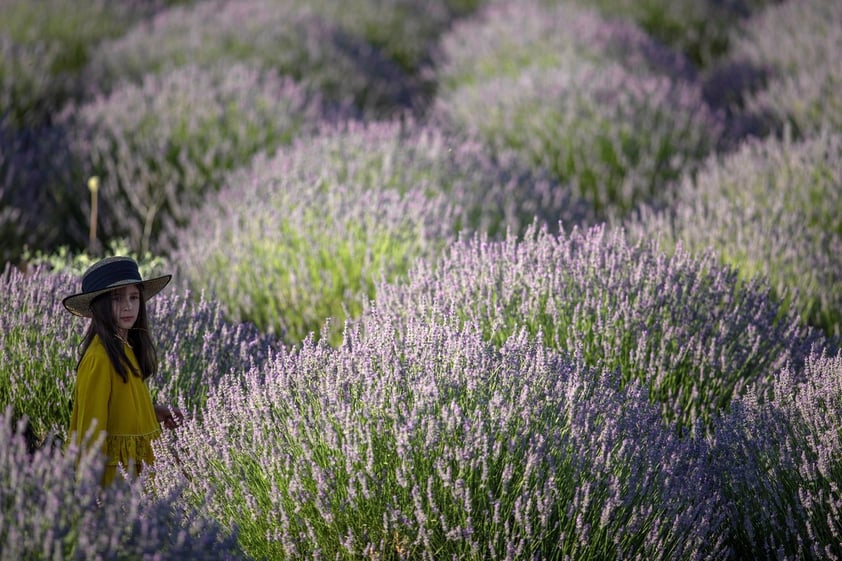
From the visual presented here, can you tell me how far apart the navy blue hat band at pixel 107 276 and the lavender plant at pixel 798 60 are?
4.88 metres

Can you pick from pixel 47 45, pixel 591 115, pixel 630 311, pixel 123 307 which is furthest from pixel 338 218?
pixel 47 45

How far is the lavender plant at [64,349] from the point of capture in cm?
271

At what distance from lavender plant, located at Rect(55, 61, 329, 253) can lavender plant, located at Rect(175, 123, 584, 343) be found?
0.39 m

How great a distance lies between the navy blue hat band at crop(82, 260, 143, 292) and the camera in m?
2.39

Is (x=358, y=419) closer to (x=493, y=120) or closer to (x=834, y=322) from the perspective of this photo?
(x=834, y=322)

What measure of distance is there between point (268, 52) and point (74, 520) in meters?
6.20

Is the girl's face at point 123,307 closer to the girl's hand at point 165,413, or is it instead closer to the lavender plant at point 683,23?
the girl's hand at point 165,413

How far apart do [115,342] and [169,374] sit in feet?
1.75

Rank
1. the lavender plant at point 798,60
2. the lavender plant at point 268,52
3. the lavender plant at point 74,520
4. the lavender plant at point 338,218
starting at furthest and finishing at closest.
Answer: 1. the lavender plant at point 268,52
2. the lavender plant at point 798,60
3. the lavender plant at point 338,218
4. the lavender plant at point 74,520

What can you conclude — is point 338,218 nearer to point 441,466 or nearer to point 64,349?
point 64,349

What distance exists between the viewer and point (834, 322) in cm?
386

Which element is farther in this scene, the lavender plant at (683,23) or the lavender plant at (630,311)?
the lavender plant at (683,23)

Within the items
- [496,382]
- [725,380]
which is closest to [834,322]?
[725,380]

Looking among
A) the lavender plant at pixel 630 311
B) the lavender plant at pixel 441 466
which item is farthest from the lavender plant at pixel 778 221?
the lavender plant at pixel 441 466
